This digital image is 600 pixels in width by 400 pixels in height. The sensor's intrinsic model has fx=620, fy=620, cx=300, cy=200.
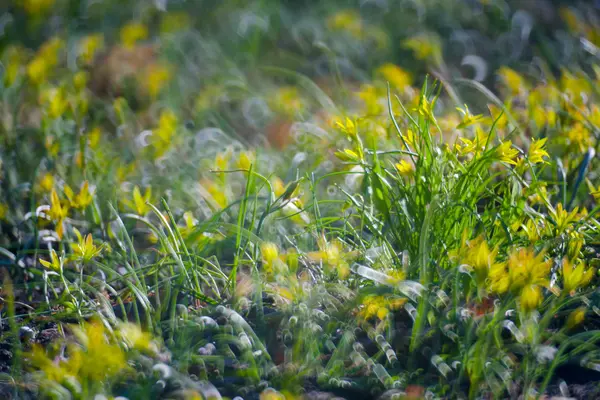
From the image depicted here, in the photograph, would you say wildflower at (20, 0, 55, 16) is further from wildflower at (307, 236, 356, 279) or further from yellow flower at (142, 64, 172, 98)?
wildflower at (307, 236, 356, 279)

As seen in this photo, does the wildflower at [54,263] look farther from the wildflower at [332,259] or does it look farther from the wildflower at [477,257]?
the wildflower at [477,257]

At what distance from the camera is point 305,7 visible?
518 cm

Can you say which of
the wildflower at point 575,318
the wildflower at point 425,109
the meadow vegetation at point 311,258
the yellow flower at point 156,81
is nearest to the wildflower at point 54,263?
the meadow vegetation at point 311,258

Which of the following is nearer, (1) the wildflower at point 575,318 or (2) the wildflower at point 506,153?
(1) the wildflower at point 575,318

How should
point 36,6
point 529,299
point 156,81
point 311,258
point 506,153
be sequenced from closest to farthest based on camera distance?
point 529,299
point 506,153
point 311,258
point 156,81
point 36,6

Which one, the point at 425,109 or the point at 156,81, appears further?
the point at 156,81

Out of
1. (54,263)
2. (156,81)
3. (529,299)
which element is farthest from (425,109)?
(156,81)

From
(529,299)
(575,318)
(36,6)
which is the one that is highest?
(36,6)

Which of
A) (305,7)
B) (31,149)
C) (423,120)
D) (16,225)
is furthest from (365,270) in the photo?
(305,7)

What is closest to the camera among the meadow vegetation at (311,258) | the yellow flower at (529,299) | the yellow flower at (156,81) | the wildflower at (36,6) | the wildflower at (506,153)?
the yellow flower at (529,299)

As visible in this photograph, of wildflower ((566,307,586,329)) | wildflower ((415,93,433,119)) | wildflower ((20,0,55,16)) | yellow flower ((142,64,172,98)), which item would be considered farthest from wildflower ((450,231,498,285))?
wildflower ((20,0,55,16))

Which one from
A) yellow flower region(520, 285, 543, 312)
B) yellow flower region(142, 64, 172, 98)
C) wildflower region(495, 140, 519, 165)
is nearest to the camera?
yellow flower region(520, 285, 543, 312)

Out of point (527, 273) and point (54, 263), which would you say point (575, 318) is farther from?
point (54, 263)

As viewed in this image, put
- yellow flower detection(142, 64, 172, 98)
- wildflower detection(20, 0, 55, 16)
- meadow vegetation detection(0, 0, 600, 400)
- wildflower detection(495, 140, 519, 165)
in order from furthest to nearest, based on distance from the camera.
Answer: wildflower detection(20, 0, 55, 16) → yellow flower detection(142, 64, 172, 98) → wildflower detection(495, 140, 519, 165) → meadow vegetation detection(0, 0, 600, 400)
